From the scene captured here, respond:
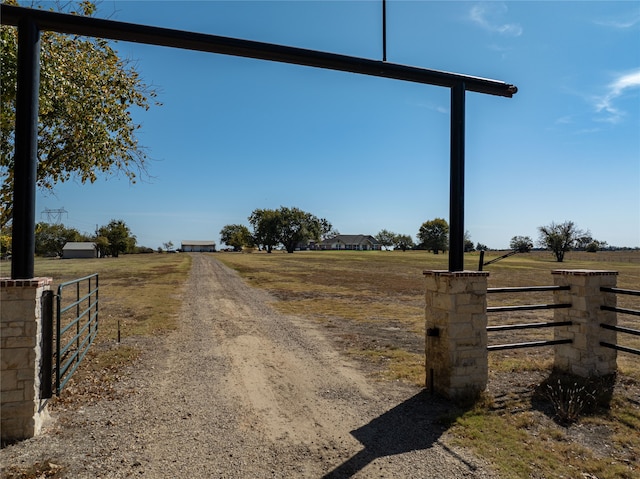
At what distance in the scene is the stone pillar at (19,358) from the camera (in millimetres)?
4680

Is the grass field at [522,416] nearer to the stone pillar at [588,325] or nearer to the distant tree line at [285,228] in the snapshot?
the stone pillar at [588,325]

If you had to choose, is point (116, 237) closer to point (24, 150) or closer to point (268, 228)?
point (268, 228)

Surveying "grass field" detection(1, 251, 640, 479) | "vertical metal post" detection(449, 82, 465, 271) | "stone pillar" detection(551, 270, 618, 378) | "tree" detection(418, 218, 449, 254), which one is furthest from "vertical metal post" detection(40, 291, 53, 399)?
"tree" detection(418, 218, 449, 254)

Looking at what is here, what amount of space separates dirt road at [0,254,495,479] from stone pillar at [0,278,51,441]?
0.98ft

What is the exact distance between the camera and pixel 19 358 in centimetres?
475

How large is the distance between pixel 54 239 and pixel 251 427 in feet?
400

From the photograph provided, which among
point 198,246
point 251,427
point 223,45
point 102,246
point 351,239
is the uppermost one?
point 223,45

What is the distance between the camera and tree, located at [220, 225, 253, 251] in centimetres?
13811

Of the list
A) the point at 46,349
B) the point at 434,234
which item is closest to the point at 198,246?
the point at 434,234

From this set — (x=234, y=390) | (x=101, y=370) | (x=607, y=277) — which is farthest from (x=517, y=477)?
(x=101, y=370)

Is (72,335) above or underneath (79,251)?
underneath

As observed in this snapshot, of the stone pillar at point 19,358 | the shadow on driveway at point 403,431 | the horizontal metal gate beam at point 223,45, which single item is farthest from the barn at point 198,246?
the shadow on driveway at point 403,431

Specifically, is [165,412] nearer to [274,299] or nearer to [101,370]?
[101,370]

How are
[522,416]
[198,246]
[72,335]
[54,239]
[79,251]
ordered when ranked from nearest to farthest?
[522,416] → [72,335] → [79,251] → [54,239] → [198,246]
